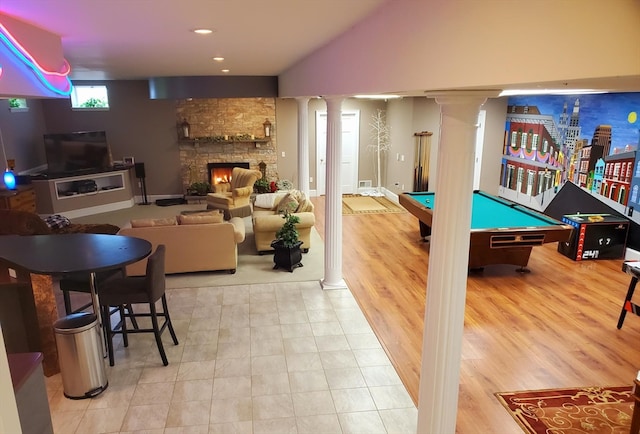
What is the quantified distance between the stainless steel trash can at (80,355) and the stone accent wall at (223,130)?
786 centimetres

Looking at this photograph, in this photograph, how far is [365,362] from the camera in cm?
445

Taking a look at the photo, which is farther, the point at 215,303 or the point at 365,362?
the point at 215,303

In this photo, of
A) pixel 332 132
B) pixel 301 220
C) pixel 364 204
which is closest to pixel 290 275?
pixel 301 220

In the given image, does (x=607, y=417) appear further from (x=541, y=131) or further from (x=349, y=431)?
(x=541, y=131)

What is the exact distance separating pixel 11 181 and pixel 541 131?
10.9 metres

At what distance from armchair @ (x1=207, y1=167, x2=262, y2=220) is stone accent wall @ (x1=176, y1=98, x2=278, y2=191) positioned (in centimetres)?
143

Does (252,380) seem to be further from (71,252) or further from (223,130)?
(223,130)

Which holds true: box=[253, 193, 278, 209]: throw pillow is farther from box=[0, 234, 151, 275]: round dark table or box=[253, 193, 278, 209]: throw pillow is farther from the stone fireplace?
box=[0, 234, 151, 275]: round dark table

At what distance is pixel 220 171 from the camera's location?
1149 centimetres

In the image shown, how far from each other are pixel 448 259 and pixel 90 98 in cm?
1098

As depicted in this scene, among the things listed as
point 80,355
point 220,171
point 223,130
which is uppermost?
point 223,130

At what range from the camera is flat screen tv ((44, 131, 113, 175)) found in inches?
392

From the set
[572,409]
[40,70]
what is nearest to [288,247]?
[572,409]

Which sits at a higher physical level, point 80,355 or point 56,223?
point 56,223
